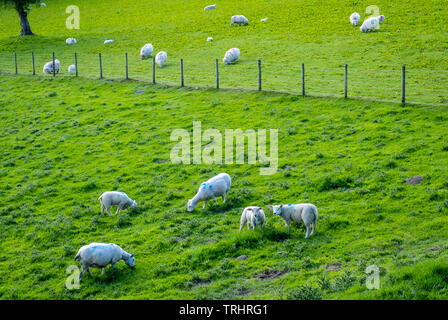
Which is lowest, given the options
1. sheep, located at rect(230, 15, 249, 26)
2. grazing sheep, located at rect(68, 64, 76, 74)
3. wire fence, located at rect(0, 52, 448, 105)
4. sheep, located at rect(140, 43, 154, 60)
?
wire fence, located at rect(0, 52, 448, 105)

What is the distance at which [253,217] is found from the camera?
1731 cm

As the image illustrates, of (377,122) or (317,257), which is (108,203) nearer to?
(317,257)

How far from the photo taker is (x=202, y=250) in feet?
55.0

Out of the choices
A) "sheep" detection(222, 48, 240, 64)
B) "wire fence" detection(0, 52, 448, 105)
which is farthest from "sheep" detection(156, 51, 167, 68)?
"sheep" detection(222, 48, 240, 64)

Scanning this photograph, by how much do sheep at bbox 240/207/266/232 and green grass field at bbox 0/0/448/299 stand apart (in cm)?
32

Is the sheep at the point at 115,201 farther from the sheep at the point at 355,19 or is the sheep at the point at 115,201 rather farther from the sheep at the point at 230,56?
the sheep at the point at 355,19

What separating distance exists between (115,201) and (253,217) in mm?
6227

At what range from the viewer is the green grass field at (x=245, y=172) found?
1507 cm

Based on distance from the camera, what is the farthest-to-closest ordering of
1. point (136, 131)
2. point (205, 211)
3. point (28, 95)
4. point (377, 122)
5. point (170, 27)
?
point (170, 27)
point (28, 95)
point (136, 131)
point (377, 122)
point (205, 211)

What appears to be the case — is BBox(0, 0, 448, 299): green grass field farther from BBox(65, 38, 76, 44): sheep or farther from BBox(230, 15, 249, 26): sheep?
BBox(65, 38, 76, 44): sheep

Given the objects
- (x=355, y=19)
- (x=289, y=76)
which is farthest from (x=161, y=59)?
(x=355, y=19)

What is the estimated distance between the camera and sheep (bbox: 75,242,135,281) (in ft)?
50.4
